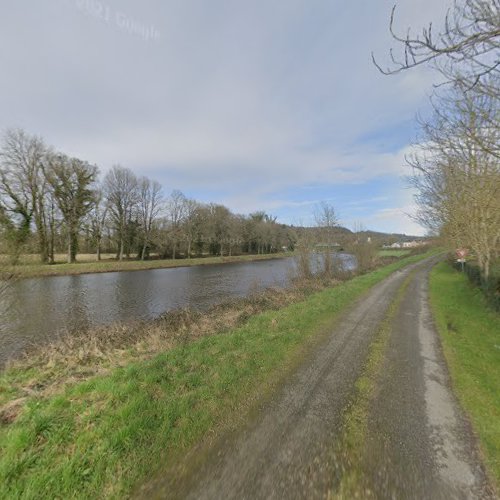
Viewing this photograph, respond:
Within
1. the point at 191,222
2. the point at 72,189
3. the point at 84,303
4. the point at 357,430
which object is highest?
the point at 72,189

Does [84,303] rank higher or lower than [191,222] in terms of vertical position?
lower

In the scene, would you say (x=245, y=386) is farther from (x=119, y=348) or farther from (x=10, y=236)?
(x=10, y=236)

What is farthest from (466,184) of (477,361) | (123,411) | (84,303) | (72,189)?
(72,189)

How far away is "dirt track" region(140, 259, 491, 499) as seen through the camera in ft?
8.90

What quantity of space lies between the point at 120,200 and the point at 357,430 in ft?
154

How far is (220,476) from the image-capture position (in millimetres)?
2834

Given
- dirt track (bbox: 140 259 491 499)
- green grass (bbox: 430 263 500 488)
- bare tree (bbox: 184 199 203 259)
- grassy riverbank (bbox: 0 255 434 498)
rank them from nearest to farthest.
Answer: dirt track (bbox: 140 259 491 499) < grassy riverbank (bbox: 0 255 434 498) < green grass (bbox: 430 263 500 488) < bare tree (bbox: 184 199 203 259)

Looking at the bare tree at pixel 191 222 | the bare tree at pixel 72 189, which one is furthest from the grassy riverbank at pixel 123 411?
the bare tree at pixel 191 222

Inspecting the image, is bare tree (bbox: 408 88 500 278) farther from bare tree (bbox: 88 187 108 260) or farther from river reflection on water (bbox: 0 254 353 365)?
bare tree (bbox: 88 187 108 260)

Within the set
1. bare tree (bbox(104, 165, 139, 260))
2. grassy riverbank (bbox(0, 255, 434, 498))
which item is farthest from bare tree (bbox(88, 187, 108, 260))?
grassy riverbank (bbox(0, 255, 434, 498))

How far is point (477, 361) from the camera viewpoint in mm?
5676

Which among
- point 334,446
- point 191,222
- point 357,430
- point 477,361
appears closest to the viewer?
point 334,446

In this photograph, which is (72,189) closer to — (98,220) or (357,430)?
(98,220)

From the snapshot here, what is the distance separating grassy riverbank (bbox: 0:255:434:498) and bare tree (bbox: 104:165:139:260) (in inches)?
1552
